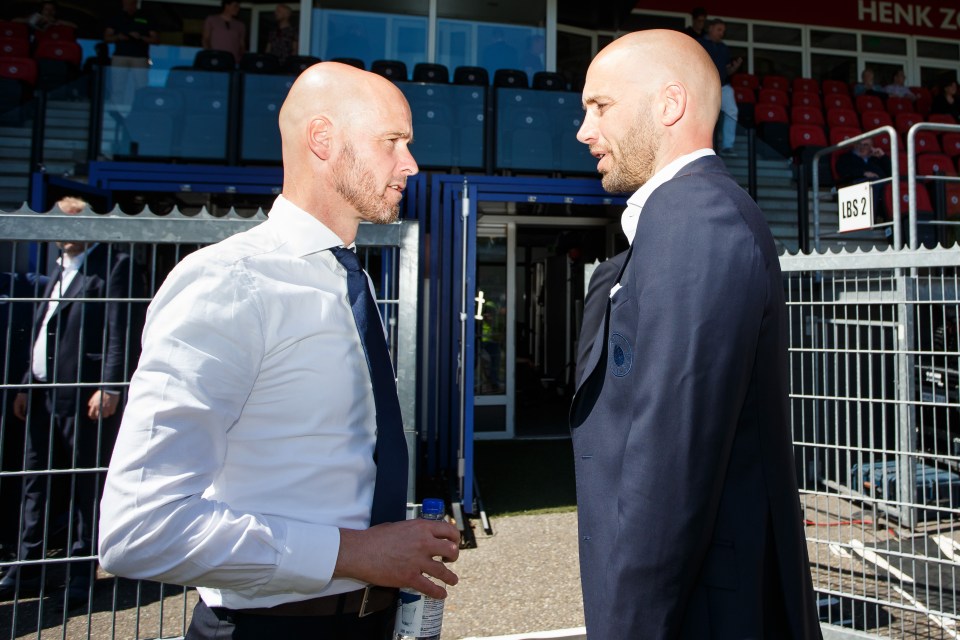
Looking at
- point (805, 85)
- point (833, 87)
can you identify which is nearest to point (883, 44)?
point (833, 87)

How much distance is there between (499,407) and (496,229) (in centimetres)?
248

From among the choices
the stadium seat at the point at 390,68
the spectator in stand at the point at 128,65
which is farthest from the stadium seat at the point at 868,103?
the spectator in stand at the point at 128,65

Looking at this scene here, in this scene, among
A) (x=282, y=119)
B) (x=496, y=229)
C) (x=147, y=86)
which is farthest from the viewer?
(x=496, y=229)

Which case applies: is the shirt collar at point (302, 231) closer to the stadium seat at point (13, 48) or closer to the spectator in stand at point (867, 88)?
the stadium seat at point (13, 48)

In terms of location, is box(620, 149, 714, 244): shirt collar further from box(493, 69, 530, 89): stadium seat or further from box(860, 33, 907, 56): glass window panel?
box(860, 33, 907, 56): glass window panel

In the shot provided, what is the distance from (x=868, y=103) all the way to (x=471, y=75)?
8.49m

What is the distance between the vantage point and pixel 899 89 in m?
12.6

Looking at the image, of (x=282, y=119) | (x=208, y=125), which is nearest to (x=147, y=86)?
(x=208, y=125)

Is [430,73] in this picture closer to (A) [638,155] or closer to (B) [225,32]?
(B) [225,32]

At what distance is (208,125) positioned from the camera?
7.02m

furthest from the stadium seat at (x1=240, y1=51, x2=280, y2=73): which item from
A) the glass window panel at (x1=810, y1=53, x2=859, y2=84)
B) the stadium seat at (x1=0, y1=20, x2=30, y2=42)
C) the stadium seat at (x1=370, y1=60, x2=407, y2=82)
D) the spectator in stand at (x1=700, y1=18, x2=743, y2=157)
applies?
the glass window panel at (x1=810, y1=53, x2=859, y2=84)

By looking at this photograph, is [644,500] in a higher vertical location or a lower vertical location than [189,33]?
lower

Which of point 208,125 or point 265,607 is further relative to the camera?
point 208,125

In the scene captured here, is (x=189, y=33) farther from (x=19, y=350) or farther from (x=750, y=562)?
(x=750, y=562)
